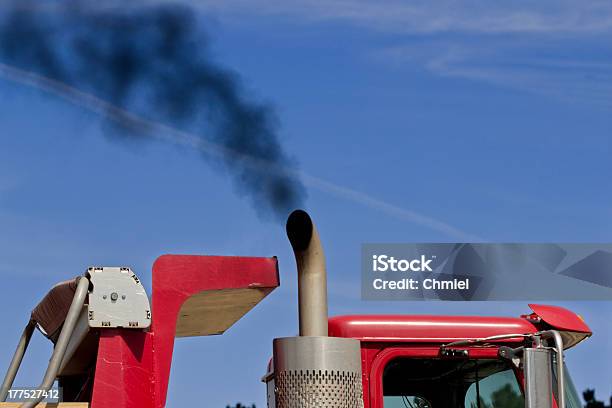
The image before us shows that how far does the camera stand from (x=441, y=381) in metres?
8.36

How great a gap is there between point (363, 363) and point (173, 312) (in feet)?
4.53

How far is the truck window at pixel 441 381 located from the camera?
819 cm

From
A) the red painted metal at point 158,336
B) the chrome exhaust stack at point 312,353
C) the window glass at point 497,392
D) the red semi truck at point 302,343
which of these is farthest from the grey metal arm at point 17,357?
the window glass at point 497,392

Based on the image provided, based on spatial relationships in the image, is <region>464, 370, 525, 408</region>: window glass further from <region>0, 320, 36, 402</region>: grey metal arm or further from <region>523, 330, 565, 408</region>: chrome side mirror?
<region>0, 320, 36, 402</region>: grey metal arm

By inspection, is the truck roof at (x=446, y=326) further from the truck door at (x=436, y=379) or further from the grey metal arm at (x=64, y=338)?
the grey metal arm at (x=64, y=338)

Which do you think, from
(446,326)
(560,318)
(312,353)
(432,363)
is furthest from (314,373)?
(560,318)

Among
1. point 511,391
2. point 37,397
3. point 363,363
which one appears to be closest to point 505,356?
point 511,391

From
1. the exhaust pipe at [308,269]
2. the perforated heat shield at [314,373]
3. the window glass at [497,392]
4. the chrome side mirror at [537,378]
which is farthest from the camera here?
the window glass at [497,392]

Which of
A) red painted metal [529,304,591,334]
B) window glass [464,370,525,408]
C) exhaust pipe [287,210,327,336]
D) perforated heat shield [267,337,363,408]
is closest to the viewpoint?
perforated heat shield [267,337,363,408]

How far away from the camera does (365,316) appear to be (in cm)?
830

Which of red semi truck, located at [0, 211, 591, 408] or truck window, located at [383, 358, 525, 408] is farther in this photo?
truck window, located at [383, 358, 525, 408]

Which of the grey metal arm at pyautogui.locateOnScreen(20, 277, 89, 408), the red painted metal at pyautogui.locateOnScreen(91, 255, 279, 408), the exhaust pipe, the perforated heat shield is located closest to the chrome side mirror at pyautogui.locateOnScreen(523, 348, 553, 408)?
the perforated heat shield

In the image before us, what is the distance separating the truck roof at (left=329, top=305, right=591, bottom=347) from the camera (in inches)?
324

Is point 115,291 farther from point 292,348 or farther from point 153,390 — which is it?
point 292,348
